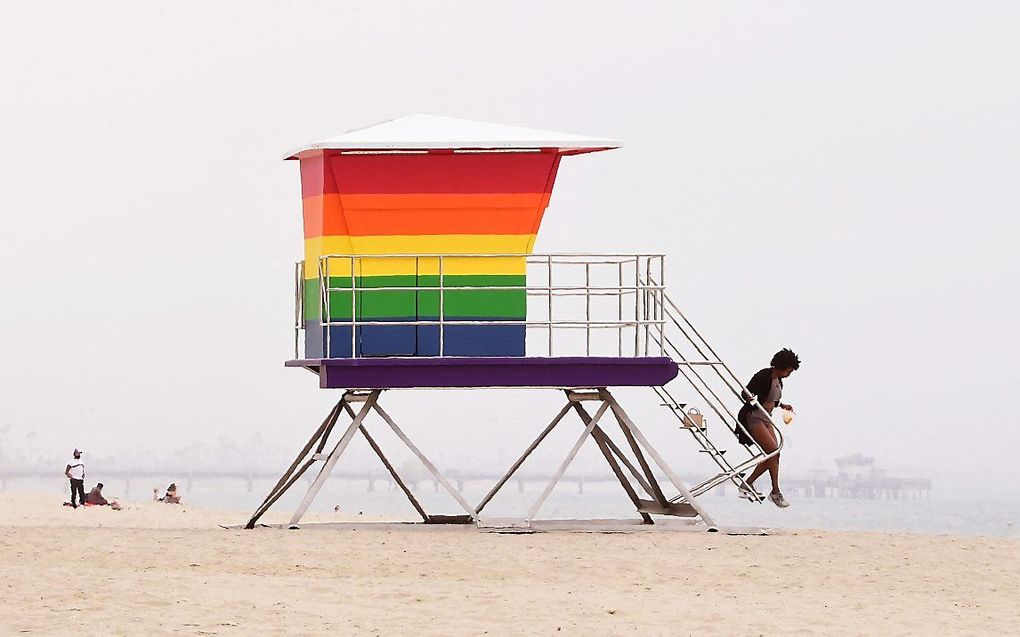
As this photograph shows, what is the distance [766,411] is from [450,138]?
5980 mm

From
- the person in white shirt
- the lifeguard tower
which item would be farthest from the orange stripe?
the person in white shirt

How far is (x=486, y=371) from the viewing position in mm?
21766

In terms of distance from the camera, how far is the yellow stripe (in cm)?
2203

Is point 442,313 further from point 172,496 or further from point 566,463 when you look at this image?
point 172,496

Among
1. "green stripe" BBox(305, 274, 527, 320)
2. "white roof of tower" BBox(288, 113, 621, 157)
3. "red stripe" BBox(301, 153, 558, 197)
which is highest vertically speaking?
"white roof of tower" BBox(288, 113, 621, 157)

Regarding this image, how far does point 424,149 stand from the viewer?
21.8 meters

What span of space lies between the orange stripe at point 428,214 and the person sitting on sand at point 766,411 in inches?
165

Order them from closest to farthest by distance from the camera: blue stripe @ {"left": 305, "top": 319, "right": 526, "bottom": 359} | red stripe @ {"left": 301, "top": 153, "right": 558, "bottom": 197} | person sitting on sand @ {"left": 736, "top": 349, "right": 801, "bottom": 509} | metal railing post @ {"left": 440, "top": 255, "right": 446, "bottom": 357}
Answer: metal railing post @ {"left": 440, "top": 255, "right": 446, "bottom": 357} < red stripe @ {"left": 301, "top": 153, "right": 558, "bottom": 197} < blue stripe @ {"left": 305, "top": 319, "right": 526, "bottom": 359} < person sitting on sand @ {"left": 736, "top": 349, "right": 801, "bottom": 509}

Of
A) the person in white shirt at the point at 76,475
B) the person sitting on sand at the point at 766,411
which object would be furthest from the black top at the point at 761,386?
the person in white shirt at the point at 76,475

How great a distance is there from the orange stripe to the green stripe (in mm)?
651

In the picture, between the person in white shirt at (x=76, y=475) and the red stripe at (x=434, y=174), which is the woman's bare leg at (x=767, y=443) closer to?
the red stripe at (x=434, y=174)

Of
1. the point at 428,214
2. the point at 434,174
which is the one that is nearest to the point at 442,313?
the point at 428,214

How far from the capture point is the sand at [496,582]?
15375 mm

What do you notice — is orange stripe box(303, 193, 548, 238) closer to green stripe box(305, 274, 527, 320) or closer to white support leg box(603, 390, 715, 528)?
green stripe box(305, 274, 527, 320)
